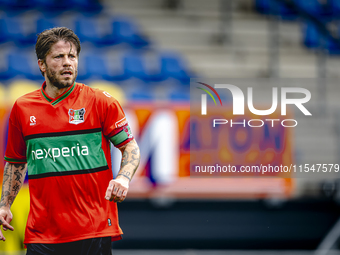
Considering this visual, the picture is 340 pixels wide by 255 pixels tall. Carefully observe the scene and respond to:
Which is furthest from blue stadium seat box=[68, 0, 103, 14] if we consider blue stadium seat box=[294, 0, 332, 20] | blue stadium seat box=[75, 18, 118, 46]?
blue stadium seat box=[294, 0, 332, 20]

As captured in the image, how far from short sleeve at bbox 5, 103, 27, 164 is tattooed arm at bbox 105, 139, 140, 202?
581mm

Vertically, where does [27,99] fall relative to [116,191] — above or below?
above

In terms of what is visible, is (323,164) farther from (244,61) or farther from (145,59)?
(145,59)

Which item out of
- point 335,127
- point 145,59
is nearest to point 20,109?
point 335,127

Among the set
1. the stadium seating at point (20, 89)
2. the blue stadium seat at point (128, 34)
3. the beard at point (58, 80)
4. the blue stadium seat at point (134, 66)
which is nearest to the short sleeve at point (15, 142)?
the beard at point (58, 80)

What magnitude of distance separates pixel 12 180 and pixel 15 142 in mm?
229

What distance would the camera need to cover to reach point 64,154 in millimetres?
2439

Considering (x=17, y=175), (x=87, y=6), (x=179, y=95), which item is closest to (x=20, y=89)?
(x=179, y=95)

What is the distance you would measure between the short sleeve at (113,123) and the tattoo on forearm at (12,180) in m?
0.59

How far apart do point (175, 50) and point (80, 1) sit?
2.08 m

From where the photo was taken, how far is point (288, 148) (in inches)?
237

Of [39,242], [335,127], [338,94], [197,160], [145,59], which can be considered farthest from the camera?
[145,59]

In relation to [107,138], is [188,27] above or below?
above

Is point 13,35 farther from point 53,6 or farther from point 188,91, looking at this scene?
point 188,91
